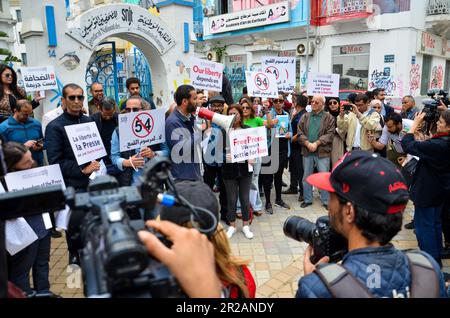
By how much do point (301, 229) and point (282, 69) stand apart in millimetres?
5474

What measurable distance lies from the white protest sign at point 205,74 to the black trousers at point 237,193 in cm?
197

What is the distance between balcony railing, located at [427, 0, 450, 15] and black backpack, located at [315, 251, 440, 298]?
1606 centimetres

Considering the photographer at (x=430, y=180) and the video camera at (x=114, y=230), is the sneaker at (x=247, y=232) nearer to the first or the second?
the photographer at (x=430, y=180)

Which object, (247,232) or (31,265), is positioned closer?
(31,265)

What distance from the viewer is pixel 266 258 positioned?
4223mm

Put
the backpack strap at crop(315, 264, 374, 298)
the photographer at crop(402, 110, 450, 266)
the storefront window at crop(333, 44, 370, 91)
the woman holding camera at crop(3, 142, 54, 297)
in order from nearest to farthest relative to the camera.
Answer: the backpack strap at crop(315, 264, 374, 298) → the woman holding camera at crop(3, 142, 54, 297) → the photographer at crop(402, 110, 450, 266) → the storefront window at crop(333, 44, 370, 91)

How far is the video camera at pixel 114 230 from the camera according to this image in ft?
2.81

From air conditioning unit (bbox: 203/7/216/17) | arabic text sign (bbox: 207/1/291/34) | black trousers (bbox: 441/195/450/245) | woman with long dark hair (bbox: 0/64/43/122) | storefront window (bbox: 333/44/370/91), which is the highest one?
air conditioning unit (bbox: 203/7/216/17)

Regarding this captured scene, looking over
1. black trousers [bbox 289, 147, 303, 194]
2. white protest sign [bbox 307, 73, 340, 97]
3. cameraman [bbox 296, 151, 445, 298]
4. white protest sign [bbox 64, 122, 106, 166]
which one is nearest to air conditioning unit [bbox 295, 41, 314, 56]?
white protest sign [bbox 307, 73, 340, 97]

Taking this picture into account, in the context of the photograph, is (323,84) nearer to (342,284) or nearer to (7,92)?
(7,92)

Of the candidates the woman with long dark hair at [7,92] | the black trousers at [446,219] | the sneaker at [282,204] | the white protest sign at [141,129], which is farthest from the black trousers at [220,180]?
the woman with long dark hair at [7,92]

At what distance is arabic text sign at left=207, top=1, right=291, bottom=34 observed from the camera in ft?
53.5

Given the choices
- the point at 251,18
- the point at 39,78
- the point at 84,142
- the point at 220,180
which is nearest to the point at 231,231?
the point at 220,180

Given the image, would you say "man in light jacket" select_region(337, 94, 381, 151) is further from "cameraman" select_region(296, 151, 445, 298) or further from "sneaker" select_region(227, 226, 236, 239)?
"cameraman" select_region(296, 151, 445, 298)
